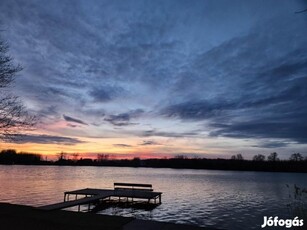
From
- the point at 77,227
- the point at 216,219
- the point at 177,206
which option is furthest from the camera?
the point at 177,206

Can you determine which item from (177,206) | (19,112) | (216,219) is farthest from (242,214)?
(19,112)

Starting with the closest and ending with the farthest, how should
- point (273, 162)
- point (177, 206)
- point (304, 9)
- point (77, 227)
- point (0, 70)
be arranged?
1. point (304, 9)
2. point (77, 227)
3. point (0, 70)
4. point (177, 206)
5. point (273, 162)

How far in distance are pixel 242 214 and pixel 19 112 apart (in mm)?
18463

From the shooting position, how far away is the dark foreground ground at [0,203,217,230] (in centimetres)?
983

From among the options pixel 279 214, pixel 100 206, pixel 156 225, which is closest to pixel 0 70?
pixel 156 225

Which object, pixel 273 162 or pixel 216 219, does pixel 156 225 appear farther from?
pixel 273 162

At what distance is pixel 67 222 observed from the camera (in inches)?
420

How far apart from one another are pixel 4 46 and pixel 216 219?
1751 centimetres

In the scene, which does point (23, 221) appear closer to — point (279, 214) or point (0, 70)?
point (0, 70)

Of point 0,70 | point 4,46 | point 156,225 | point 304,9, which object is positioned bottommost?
point 156,225

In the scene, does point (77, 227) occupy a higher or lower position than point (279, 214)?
higher

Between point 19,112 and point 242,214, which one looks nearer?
point 19,112

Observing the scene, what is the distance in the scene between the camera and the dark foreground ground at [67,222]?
387 inches

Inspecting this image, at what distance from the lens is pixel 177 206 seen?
25219 mm
